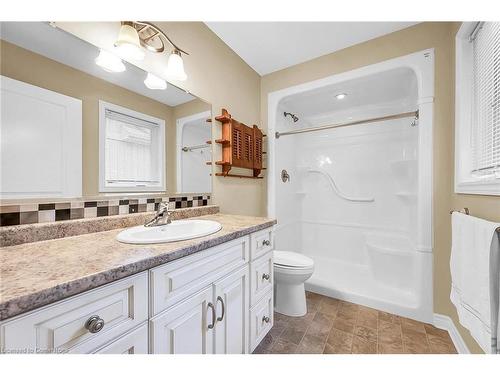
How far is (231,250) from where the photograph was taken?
99 centimetres

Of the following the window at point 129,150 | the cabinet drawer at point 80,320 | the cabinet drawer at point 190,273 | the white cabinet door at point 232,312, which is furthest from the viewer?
the window at point 129,150

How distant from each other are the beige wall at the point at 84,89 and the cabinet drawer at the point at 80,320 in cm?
62

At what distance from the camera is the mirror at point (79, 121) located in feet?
2.48

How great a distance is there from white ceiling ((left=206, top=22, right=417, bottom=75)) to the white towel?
156cm

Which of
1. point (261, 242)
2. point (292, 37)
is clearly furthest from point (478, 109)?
point (261, 242)

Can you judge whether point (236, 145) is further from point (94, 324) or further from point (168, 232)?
point (94, 324)

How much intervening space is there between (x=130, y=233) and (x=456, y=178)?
2027 mm

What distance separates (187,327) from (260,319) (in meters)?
0.63

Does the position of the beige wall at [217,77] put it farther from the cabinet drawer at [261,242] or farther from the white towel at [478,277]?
the white towel at [478,277]

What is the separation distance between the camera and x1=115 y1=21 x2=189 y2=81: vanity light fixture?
1.00 m

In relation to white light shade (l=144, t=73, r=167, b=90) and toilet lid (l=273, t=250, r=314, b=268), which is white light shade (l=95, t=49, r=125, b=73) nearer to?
white light shade (l=144, t=73, r=167, b=90)

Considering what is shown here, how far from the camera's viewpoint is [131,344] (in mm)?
590

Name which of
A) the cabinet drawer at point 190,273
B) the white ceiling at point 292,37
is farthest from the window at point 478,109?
the cabinet drawer at point 190,273
